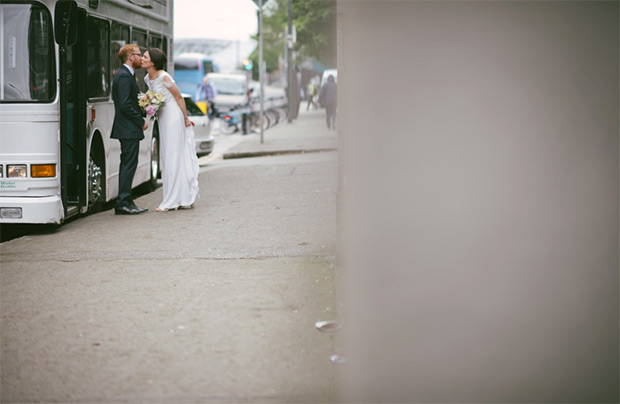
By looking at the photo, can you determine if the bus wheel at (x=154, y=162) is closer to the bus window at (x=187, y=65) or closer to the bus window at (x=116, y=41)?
the bus window at (x=116, y=41)

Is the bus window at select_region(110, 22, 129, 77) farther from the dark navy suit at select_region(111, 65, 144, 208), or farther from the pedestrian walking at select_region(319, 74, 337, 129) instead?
the pedestrian walking at select_region(319, 74, 337, 129)

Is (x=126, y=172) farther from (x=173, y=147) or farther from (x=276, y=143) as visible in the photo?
(x=276, y=143)

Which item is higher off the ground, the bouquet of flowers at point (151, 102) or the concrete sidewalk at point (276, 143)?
the bouquet of flowers at point (151, 102)

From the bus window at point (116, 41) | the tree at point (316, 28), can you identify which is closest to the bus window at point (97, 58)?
the bus window at point (116, 41)

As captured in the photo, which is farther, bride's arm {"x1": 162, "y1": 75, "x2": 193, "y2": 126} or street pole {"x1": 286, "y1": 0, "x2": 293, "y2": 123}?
street pole {"x1": 286, "y1": 0, "x2": 293, "y2": 123}

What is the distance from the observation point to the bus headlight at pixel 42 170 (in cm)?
952

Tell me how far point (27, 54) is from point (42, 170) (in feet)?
3.61

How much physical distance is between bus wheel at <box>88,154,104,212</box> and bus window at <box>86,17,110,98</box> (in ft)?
2.49

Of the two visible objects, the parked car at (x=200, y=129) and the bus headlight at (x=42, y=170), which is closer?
the bus headlight at (x=42, y=170)

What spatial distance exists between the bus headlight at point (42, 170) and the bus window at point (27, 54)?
621 millimetres

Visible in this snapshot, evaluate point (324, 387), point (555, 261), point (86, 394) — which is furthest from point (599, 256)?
point (86, 394)

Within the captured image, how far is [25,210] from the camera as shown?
9.45 meters

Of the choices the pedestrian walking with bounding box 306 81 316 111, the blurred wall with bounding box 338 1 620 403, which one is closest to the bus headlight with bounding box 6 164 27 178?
the blurred wall with bounding box 338 1 620 403

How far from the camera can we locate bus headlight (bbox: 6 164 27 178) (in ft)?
31.0
